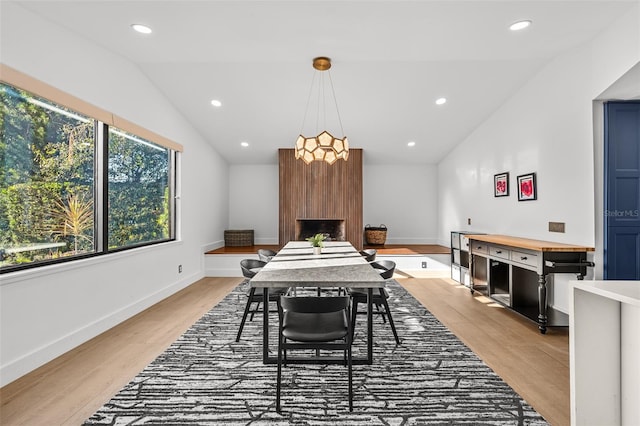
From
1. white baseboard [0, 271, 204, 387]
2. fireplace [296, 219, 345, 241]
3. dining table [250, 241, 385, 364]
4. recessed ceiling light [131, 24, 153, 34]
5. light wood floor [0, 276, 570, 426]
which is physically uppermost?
recessed ceiling light [131, 24, 153, 34]

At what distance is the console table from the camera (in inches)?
130

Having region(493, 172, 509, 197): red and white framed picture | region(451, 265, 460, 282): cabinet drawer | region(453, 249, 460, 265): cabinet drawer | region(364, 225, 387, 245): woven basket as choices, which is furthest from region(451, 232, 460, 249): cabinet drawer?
region(364, 225, 387, 245): woven basket

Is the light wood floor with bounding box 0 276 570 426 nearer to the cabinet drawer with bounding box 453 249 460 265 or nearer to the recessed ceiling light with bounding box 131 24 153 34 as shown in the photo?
the cabinet drawer with bounding box 453 249 460 265

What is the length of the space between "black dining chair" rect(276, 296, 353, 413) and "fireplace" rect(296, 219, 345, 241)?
4.60m

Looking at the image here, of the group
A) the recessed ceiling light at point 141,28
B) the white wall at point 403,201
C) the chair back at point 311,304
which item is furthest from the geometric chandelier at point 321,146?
the white wall at point 403,201

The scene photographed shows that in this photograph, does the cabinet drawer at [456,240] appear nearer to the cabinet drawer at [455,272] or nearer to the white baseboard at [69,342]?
the cabinet drawer at [455,272]

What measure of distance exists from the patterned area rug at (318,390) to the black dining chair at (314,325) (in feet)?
0.55

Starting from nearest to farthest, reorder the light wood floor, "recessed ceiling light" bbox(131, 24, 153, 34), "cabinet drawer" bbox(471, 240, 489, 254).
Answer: the light wood floor → "recessed ceiling light" bbox(131, 24, 153, 34) → "cabinet drawer" bbox(471, 240, 489, 254)

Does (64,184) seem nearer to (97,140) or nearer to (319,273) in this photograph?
(97,140)

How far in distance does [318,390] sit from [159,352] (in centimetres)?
148

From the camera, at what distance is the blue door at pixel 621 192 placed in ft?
10.8

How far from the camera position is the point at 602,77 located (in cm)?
317

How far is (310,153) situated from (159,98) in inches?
95.5

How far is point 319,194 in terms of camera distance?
271 inches
